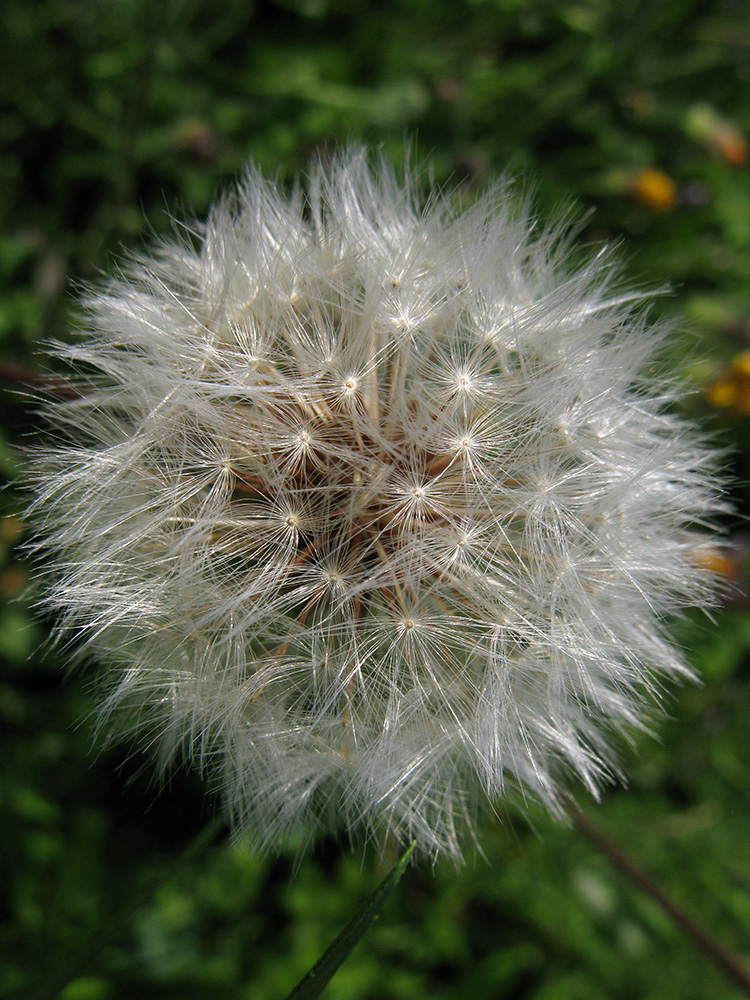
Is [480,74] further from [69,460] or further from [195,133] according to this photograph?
[69,460]

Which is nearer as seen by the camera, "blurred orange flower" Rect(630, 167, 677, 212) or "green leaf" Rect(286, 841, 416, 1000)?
"green leaf" Rect(286, 841, 416, 1000)

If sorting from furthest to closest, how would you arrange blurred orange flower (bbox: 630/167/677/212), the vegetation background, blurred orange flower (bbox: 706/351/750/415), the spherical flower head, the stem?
blurred orange flower (bbox: 630/167/677/212), blurred orange flower (bbox: 706/351/750/415), the vegetation background, the stem, the spherical flower head

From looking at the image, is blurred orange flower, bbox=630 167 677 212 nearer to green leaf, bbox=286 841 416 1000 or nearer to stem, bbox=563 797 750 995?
stem, bbox=563 797 750 995

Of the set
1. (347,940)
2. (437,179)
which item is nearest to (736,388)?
(437,179)

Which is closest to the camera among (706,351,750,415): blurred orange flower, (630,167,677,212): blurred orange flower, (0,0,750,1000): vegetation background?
(0,0,750,1000): vegetation background

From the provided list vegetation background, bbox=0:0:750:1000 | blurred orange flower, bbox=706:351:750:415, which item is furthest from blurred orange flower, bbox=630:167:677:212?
blurred orange flower, bbox=706:351:750:415

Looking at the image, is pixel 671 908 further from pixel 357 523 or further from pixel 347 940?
pixel 357 523

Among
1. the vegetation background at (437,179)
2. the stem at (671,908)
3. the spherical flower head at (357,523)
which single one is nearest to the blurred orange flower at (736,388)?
the vegetation background at (437,179)
